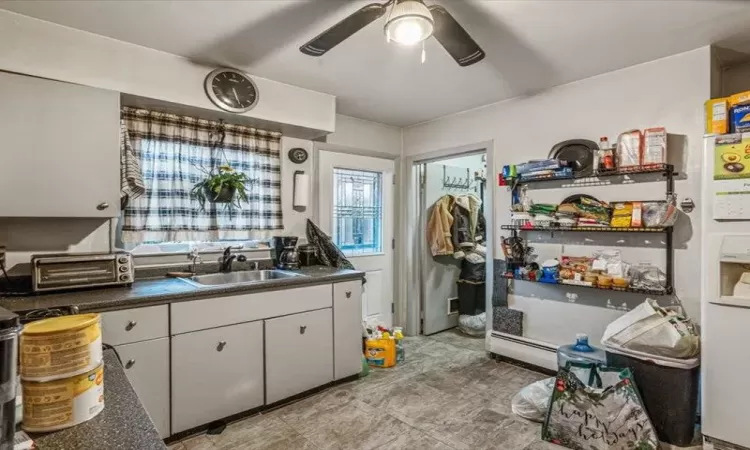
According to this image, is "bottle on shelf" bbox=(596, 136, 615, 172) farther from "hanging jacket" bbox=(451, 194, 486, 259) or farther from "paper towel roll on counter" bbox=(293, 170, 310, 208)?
"paper towel roll on counter" bbox=(293, 170, 310, 208)

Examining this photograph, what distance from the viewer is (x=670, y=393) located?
204 cm

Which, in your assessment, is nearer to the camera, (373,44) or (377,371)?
(373,44)

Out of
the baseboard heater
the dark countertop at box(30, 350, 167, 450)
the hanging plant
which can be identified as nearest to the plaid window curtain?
the hanging plant

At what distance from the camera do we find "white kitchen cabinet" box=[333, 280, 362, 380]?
2.80 m

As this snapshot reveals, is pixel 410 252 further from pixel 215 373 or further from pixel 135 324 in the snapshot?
pixel 135 324

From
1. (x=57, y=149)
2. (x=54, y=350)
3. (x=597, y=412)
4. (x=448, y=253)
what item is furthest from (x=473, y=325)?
(x=54, y=350)

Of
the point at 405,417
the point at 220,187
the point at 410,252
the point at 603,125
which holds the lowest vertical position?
the point at 405,417

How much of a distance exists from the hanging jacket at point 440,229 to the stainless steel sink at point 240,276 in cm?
179

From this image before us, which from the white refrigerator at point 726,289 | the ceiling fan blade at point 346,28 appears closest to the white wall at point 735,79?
the white refrigerator at point 726,289

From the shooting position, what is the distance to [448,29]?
161 cm

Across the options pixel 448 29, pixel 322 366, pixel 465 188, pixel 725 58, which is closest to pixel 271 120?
pixel 448 29

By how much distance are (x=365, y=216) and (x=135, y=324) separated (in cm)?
231

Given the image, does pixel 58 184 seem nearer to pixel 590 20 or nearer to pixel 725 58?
pixel 590 20

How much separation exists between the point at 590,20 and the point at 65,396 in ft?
8.40
